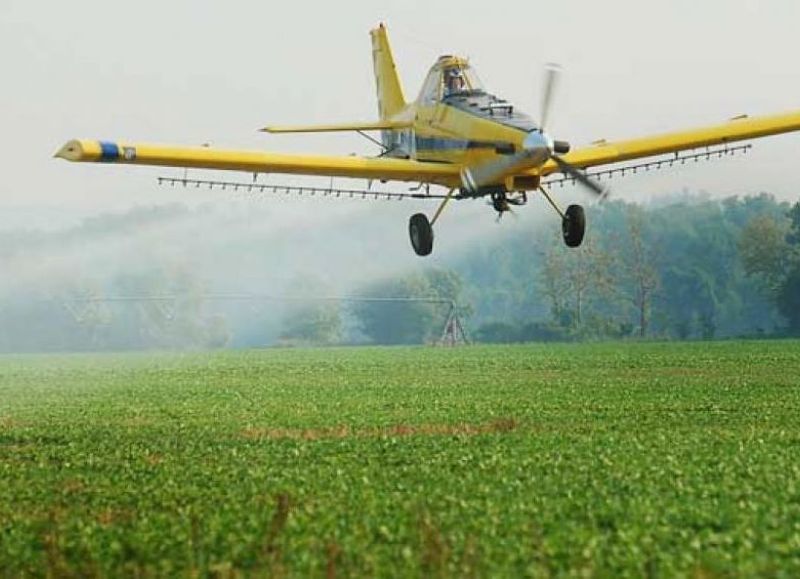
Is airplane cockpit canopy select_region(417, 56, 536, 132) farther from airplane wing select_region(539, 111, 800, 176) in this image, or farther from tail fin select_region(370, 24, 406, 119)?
tail fin select_region(370, 24, 406, 119)

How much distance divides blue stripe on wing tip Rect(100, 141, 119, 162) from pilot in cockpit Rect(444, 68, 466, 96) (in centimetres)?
1050

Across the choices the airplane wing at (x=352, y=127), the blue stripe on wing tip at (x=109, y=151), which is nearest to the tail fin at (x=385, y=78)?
the airplane wing at (x=352, y=127)

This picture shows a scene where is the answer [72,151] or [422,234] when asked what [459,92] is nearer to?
[422,234]

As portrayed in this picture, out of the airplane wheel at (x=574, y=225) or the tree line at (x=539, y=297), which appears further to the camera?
the tree line at (x=539, y=297)

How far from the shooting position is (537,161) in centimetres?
4162

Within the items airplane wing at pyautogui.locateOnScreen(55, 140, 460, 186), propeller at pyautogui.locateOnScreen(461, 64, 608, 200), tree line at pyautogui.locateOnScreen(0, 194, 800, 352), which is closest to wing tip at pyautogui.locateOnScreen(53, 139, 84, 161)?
airplane wing at pyautogui.locateOnScreen(55, 140, 460, 186)

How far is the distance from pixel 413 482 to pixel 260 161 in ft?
53.5

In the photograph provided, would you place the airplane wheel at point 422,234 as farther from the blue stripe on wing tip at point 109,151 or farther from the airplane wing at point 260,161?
the blue stripe on wing tip at point 109,151

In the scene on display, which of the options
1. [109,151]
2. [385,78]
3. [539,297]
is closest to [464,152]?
[109,151]

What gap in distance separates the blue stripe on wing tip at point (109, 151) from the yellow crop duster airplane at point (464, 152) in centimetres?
2

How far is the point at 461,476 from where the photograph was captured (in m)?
30.8

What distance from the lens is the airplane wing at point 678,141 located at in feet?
147

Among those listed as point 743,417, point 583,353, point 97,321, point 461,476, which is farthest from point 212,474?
point 97,321

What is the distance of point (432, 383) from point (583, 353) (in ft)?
105
